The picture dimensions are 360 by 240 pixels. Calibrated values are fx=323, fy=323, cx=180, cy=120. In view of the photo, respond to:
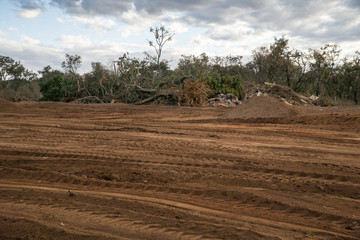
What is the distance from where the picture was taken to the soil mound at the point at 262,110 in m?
11.7

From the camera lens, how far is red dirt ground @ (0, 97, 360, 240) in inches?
106

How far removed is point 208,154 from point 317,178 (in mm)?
1772

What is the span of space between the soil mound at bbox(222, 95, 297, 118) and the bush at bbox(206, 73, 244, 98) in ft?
28.4

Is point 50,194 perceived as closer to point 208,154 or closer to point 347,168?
point 208,154

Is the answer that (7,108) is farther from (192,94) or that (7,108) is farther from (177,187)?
(177,187)

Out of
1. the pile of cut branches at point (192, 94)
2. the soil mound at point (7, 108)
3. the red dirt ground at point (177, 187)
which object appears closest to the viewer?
the red dirt ground at point (177, 187)

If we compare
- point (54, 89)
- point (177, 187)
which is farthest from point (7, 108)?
point (177, 187)

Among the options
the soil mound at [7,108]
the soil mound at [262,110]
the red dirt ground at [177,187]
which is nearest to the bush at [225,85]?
the soil mound at [262,110]

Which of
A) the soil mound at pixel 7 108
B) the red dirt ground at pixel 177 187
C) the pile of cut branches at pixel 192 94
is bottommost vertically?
the red dirt ground at pixel 177 187

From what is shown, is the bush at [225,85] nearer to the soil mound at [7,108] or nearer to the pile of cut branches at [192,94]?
the pile of cut branches at [192,94]

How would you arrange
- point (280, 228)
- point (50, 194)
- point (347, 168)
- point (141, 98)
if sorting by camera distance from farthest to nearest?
point (141, 98), point (347, 168), point (50, 194), point (280, 228)

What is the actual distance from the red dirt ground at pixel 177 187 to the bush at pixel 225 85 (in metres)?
14.6

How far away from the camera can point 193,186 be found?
12.5 ft

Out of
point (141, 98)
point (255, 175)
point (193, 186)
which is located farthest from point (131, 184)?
point (141, 98)
